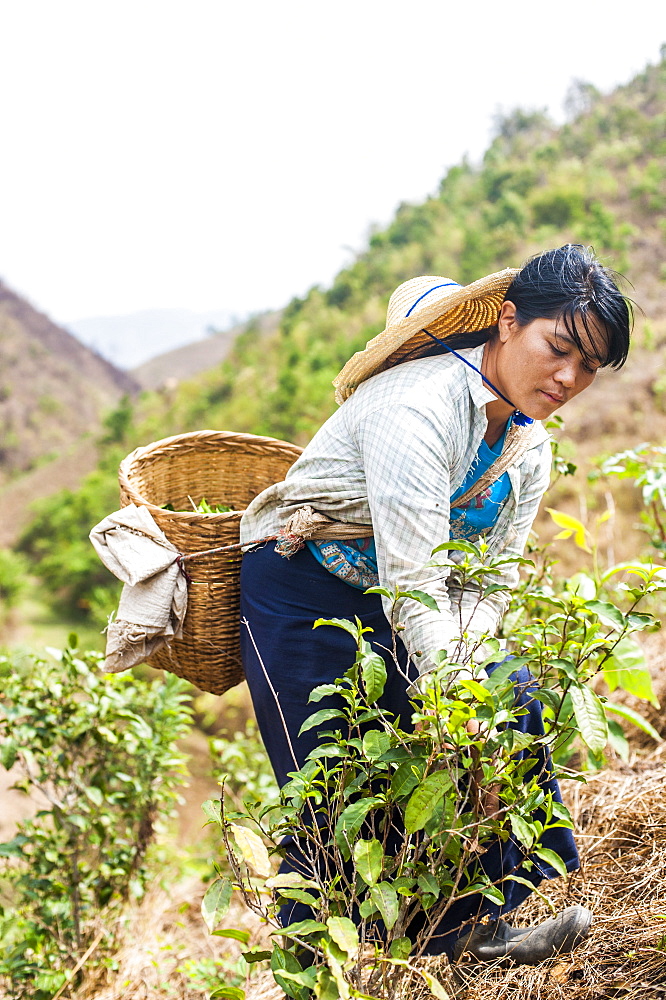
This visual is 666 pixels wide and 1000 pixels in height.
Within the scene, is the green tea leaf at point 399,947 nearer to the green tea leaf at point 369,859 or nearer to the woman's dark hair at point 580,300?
the green tea leaf at point 369,859

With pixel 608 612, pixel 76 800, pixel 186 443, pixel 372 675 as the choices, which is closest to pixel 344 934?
pixel 372 675

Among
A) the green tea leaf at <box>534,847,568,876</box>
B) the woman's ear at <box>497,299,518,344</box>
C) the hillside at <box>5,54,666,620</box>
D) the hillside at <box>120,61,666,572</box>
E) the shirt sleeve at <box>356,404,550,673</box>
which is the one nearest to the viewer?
the green tea leaf at <box>534,847,568,876</box>

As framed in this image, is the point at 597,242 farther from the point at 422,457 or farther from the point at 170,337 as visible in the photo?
the point at 170,337

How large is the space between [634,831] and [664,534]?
0.85 m

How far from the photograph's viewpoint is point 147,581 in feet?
5.32

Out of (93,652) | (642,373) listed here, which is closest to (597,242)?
(642,373)

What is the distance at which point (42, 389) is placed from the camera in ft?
52.0

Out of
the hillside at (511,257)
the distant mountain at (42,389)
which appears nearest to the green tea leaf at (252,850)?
the hillside at (511,257)

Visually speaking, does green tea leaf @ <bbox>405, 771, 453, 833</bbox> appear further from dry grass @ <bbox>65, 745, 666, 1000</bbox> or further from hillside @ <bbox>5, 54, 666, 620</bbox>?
hillside @ <bbox>5, 54, 666, 620</bbox>

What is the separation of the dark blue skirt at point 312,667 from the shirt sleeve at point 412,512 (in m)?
0.19

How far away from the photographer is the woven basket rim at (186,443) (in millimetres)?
1628

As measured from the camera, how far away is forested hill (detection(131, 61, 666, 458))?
7.79 m

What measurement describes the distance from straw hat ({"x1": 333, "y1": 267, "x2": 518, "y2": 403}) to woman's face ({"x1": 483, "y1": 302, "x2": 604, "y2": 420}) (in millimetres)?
101

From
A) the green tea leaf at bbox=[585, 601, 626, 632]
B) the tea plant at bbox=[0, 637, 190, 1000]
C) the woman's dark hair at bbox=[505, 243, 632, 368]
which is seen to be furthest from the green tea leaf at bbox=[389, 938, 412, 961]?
the tea plant at bbox=[0, 637, 190, 1000]
